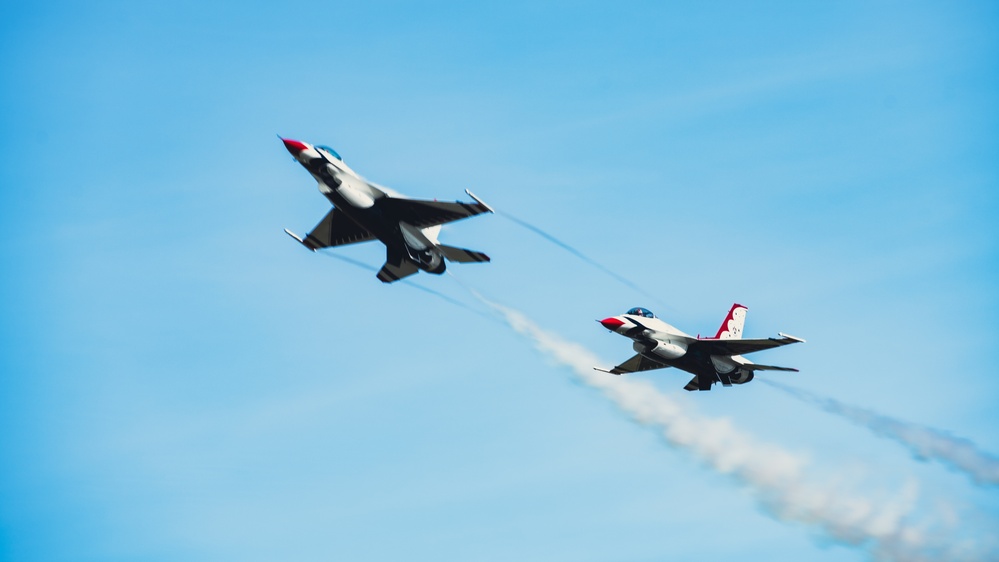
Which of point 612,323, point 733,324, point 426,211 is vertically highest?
point 733,324

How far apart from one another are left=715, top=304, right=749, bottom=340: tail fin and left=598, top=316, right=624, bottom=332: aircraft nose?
10015 millimetres

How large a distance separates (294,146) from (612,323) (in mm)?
19118

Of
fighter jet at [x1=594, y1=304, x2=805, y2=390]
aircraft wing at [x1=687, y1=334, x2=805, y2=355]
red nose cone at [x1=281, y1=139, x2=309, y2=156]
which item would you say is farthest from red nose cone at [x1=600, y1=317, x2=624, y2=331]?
red nose cone at [x1=281, y1=139, x2=309, y2=156]

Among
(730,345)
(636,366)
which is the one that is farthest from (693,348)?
(636,366)

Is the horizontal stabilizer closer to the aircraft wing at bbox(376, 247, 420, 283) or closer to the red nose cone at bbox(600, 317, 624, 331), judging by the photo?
the aircraft wing at bbox(376, 247, 420, 283)

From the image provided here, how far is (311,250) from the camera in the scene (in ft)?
252

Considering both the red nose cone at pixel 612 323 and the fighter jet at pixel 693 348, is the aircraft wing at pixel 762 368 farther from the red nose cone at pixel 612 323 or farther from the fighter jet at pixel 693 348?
the red nose cone at pixel 612 323

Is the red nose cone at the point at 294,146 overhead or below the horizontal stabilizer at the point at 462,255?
overhead

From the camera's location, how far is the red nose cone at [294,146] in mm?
69812

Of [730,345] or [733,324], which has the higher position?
[733,324]

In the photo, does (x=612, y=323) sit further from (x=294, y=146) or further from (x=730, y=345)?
(x=294, y=146)

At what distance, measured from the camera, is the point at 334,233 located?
76938 mm

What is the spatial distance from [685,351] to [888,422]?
12.8 metres

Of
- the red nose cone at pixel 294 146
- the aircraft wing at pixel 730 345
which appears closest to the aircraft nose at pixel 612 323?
the aircraft wing at pixel 730 345
